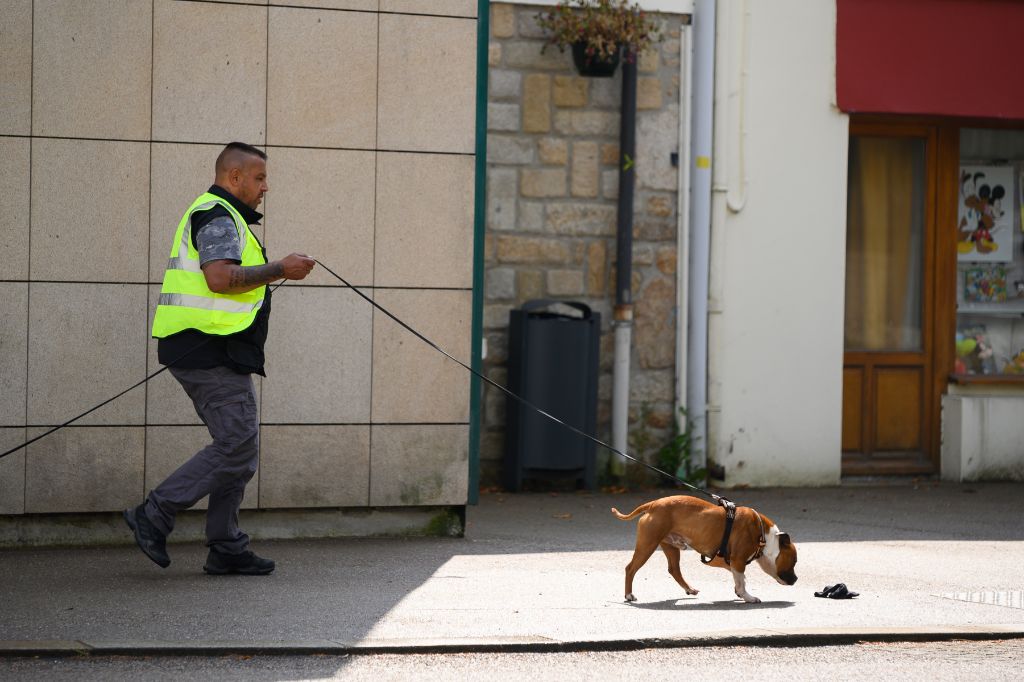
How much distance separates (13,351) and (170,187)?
3.82 ft

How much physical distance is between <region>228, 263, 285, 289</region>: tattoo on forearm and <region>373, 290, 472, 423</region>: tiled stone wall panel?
5.51ft

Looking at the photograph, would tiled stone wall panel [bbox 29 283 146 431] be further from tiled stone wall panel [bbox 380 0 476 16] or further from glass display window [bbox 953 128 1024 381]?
glass display window [bbox 953 128 1024 381]

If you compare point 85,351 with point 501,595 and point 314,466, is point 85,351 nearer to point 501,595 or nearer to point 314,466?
point 314,466

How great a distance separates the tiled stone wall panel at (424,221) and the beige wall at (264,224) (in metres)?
0.01

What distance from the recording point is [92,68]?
7.64m

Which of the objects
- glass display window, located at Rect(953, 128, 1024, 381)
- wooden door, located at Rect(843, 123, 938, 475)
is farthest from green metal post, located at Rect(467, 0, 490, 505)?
glass display window, located at Rect(953, 128, 1024, 381)

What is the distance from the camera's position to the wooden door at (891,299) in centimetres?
A: 1149

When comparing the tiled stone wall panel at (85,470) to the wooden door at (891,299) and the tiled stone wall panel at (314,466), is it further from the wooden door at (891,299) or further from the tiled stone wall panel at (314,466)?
the wooden door at (891,299)

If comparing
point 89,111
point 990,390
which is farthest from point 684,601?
point 990,390

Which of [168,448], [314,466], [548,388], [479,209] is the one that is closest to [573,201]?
[548,388]

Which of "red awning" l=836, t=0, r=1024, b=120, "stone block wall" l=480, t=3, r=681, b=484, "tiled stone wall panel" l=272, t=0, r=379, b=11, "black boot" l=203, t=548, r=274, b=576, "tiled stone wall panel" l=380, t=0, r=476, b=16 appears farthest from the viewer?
"red awning" l=836, t=0, r=1024, b=120

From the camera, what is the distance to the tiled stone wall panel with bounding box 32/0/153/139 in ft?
24.9

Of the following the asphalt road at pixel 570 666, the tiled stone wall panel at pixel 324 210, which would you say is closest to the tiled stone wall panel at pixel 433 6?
the tiled stone wall panel at pixel 324 210

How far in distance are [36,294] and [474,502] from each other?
2637mm
